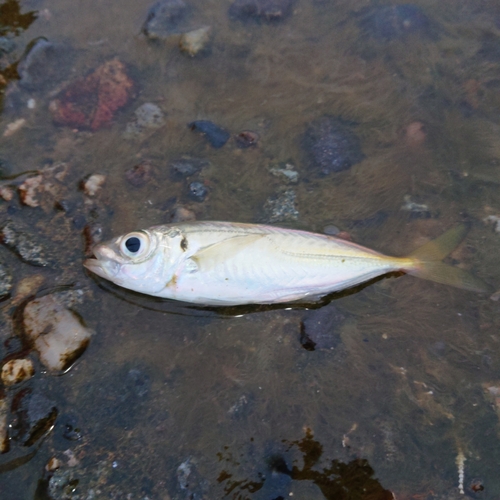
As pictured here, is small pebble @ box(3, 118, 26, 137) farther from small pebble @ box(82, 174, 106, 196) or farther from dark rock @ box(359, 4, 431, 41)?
dark rock @ box(359, 4, 431, 41)

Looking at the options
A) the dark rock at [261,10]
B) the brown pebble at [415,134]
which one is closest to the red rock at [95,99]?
the dark rock at [261,10]

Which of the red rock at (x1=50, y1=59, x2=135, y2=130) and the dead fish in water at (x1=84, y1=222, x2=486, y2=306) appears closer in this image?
the dead fish in water at (x1=84, y1=222, x2=486, y2=306)

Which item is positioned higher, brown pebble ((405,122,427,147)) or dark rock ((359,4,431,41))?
dark rock ((359,4,431,41))

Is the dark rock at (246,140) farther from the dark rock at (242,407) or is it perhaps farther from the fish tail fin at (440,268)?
the dark rock at (242,407)

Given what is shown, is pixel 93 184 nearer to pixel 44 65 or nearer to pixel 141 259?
pixel 141 259

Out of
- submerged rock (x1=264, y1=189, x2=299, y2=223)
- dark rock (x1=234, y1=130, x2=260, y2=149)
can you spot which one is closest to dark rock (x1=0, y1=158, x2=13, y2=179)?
dark rock (x1=234, y1=130, x2=260, y2=149)
